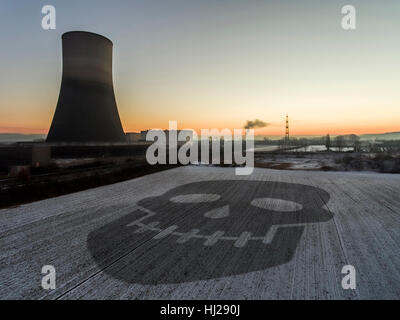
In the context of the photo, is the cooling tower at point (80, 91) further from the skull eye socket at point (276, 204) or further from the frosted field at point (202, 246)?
the skull eye socket at point (276, 204)

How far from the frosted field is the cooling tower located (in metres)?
19.8

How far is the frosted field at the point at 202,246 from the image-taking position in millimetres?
3484

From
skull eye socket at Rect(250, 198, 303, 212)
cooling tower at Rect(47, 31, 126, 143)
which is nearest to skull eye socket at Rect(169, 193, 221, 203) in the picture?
skull eye socket at Rect(250, 198, 303, 212)

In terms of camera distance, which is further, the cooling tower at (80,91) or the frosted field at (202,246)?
the cooling tower at (80,91)

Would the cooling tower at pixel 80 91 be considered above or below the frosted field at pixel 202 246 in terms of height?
above

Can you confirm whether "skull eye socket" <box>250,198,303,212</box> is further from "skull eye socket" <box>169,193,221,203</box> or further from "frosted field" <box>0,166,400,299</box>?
"skull eye socket" <box>169,193,221,203</box>

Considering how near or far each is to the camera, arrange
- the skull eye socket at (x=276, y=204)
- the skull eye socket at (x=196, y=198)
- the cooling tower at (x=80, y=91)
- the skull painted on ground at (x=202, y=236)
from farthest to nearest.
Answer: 1. the cooling tower at (x=80, y=91)
2. the skull eye socket at (x=196, y=198)
3. the skull eye socket at (x=276, y=204)
4. the skull painted on ground at (x=202, y=236)

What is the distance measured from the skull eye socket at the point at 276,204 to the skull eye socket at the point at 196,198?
1.79 m

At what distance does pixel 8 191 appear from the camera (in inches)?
362

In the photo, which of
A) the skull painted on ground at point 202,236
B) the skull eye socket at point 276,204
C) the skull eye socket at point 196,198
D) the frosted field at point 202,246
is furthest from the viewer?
the skull eye socket at point 196,198

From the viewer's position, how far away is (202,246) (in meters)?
4.89

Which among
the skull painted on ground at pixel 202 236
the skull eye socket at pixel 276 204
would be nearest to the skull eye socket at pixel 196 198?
the skull painted on ground at pixel 202 236

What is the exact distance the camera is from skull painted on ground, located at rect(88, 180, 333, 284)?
4035 mm
